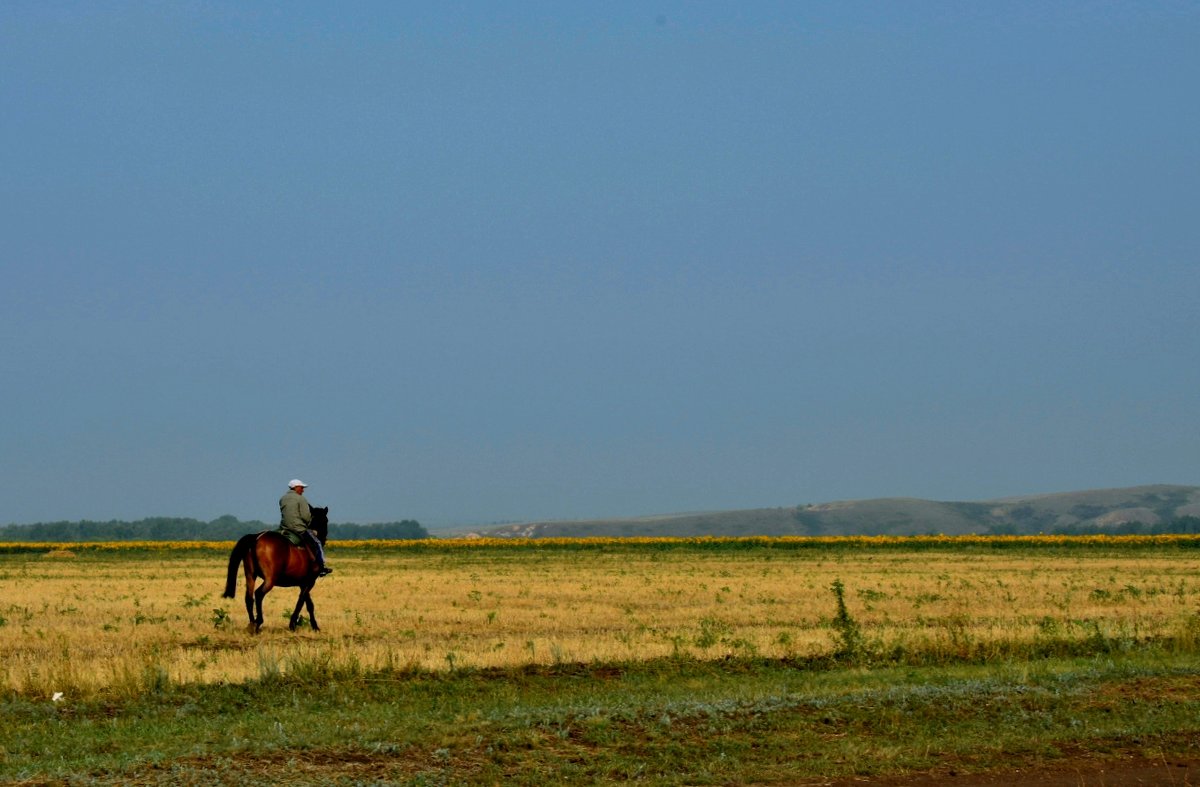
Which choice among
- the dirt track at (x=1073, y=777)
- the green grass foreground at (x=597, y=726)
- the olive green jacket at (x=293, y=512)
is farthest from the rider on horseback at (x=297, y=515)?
the dirt track at (x=1073, y=777)

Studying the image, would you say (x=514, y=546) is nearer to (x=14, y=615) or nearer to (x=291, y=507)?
(x=14, y=615)

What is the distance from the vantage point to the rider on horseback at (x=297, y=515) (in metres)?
25.1

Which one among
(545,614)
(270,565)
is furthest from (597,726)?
(545,614)

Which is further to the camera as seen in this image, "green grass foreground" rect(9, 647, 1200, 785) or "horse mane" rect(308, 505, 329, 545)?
"horse mane" rect(308, 505, 329, 545)

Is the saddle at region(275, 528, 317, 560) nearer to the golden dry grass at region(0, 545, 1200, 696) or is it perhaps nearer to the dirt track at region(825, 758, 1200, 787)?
the golden dry grass at region(0, 545, 1200, 696)

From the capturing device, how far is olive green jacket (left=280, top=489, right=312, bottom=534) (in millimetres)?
25125

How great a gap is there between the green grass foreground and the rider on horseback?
281 inches

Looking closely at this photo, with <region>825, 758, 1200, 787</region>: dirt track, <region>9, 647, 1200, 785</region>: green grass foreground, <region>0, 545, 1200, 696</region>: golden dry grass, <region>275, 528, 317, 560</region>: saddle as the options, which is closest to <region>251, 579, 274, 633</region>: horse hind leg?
<region>0, 545, 1200, 696</region>: golden dry grass

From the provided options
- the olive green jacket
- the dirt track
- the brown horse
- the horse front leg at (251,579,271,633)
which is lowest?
the dirt track

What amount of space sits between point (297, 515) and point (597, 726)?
12.4 m

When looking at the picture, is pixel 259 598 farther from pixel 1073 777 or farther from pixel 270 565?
pixel 1073 777

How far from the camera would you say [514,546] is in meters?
92.7

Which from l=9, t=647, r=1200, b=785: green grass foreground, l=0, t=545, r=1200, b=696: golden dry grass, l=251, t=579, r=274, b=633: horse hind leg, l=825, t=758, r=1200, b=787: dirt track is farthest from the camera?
l=251, t=579, r=274, b=633: horse hind leg

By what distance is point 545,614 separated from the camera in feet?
96.9
